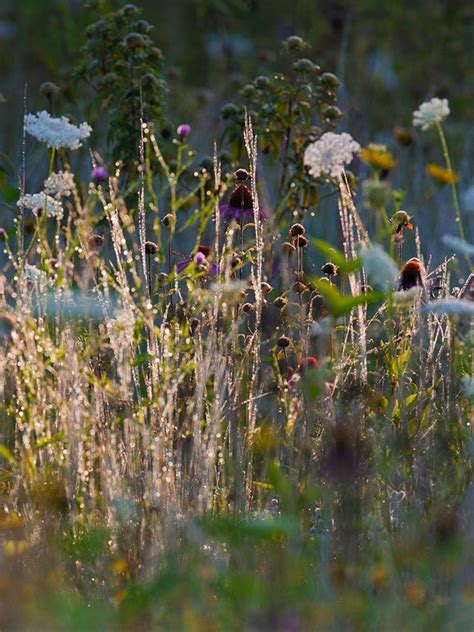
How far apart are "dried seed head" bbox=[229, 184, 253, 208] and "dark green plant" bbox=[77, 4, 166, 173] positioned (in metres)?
0.57

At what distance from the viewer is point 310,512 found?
7.99ft

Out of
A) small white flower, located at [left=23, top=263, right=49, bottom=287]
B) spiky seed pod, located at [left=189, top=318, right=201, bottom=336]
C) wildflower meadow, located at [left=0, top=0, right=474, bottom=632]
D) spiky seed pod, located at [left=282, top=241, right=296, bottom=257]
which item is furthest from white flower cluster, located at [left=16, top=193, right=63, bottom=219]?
spiky seed pod, located at [left=282, top=241, right=296, bottom=257]

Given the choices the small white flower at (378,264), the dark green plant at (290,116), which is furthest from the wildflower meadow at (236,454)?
the dark green plant at (290,116)

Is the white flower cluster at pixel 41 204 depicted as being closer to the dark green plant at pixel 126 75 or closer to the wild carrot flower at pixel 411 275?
the dark green plant at pixel 126 75

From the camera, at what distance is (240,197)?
3.10 meters

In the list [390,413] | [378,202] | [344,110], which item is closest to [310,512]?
[390,413]

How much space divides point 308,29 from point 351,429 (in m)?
6.13

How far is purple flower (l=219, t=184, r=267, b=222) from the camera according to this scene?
3.11 metres

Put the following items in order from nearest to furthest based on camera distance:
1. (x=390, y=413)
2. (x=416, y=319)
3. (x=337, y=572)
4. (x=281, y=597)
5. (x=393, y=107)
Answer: (x=281, y=597), (x=337, y=572), (x=390, y=413), (x=416, y=319), (x=393, y=107)

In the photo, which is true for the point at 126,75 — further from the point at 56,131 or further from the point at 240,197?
the point at 240,197

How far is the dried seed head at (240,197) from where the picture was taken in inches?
122

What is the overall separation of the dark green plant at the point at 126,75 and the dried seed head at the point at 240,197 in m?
0.57

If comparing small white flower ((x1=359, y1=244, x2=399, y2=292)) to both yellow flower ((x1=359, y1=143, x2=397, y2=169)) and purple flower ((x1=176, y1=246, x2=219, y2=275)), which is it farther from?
purple flower ((x1=176, y1=246, x2=219, y2=275))

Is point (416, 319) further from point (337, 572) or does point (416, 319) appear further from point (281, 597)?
point (281, 597)
